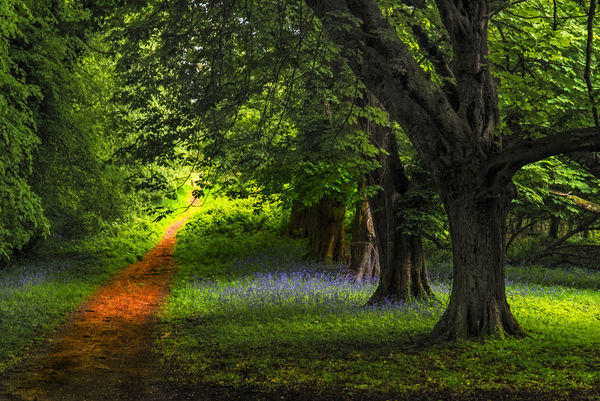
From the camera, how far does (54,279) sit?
16.4 m

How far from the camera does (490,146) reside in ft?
29.1

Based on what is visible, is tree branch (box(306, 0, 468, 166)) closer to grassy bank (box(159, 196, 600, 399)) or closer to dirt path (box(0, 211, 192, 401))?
grassy bank (box(159, 196, 600, 399))

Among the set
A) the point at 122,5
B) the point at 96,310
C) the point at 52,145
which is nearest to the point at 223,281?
the point at 96,310

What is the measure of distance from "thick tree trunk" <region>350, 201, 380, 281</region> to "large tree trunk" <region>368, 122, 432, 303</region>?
2.88 meters

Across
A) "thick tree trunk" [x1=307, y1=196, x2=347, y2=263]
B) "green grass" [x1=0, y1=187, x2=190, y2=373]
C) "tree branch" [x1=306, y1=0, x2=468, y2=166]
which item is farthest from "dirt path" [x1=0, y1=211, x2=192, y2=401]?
"thick tree trunk" [x1=307, y1=196, x2=347, y2=263]

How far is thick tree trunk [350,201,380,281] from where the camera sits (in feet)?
53.6

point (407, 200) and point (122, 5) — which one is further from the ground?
point (122, 5)

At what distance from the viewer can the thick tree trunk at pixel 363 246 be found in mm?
16328

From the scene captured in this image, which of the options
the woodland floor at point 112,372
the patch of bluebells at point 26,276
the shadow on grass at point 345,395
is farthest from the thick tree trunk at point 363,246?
the shadow on grass at point 345,395

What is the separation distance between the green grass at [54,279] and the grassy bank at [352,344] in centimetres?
243

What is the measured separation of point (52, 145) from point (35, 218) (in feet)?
21.6

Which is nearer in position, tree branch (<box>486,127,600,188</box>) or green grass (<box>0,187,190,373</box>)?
tree branch (<box>486,127,600,188</box>)

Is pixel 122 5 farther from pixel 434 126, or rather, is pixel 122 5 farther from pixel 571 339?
pixel 571 339

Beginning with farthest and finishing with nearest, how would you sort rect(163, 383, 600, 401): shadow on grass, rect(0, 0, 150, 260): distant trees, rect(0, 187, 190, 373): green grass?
rect(0, 0, 150, 260): distant trees < rect(0, 187, 190, 373): green grass < rect(163, 383, 600, 401): shadow on grass
